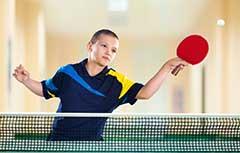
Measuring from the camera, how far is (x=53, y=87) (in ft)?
6.71

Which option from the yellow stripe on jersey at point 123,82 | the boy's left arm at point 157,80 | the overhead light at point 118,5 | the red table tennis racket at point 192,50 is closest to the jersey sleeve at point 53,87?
the yellow stripe on jersey at point 123,82

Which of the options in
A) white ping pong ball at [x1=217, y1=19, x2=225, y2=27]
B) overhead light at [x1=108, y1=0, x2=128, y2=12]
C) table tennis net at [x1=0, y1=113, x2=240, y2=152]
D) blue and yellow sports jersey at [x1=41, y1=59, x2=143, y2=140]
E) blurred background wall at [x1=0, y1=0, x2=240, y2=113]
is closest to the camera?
table tennis net at [x1=0, y1=113, x2=240, y2=152]

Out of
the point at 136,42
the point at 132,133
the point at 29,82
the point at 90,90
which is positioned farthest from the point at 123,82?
the point at 136,42

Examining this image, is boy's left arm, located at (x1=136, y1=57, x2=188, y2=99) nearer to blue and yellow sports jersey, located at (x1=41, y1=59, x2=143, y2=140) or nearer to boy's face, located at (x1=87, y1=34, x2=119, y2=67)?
blue and yellow sports jersey, located at (x1=41, y1=59, x2=143, y2=140)

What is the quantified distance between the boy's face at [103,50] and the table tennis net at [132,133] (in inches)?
10.3

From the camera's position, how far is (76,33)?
8.84 feet

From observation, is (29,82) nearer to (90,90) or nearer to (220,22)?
(90,90)

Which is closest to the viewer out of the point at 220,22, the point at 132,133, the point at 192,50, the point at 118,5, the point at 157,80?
the point at 132,133

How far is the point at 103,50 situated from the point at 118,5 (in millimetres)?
1062

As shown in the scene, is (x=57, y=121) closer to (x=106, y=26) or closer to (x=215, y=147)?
(x=215, y=147)

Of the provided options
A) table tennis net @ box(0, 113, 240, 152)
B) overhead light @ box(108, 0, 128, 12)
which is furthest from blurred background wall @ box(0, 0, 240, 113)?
table tennis net @ box(0, 113, 240, 152)

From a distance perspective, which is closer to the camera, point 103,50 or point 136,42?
point 103,50

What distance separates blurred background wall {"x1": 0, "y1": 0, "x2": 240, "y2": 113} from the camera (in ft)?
8.09

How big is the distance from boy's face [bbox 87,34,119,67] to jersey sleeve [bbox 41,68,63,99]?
7.0 inches
